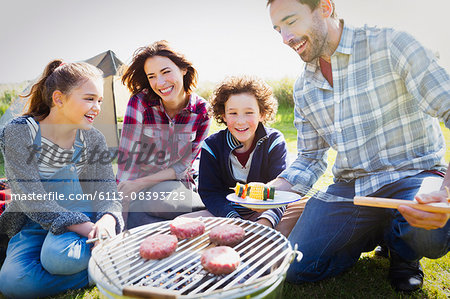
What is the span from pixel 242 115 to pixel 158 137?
1.13m

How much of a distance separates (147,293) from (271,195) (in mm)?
1109

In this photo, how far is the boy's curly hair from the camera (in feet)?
9.37

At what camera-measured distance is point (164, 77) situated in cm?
323

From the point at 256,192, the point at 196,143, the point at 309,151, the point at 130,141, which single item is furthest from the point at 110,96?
the point at 256,192

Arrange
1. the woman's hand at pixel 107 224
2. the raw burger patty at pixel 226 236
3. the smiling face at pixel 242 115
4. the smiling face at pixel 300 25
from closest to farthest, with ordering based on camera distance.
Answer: the raw burger patty at pixel 226 236
the woman's hand at pixel 107 224
the smiling face at pixel 300 25
the smiling face at pixel 242 115

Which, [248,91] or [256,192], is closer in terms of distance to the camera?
[256,192]

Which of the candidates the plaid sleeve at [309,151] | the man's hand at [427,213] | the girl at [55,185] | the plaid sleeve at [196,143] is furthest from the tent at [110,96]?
the man's hand at [427,213]

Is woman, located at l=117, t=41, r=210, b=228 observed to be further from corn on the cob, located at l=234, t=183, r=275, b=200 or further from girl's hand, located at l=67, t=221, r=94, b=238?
corn on the cob, located at l=234, t=183, r=275, b=200

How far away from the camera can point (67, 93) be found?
102 inches

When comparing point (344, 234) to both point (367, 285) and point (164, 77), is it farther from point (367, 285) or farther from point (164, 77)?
point (164, 77)

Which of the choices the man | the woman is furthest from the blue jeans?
the woman

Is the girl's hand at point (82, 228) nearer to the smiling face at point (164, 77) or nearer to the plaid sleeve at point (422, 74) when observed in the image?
the smiling face at point (164, 77)

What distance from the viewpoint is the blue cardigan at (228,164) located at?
2.80 m

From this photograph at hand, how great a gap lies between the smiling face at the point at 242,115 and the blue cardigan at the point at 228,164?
125 mm
